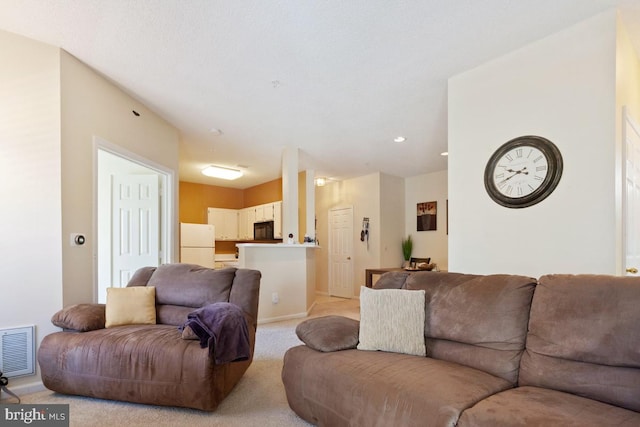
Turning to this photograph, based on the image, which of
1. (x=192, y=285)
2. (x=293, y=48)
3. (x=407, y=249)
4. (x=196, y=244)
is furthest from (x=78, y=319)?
(x=407, y=249)

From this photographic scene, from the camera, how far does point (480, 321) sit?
1.86 metres

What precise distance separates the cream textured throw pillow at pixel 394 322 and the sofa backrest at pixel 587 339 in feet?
1.86

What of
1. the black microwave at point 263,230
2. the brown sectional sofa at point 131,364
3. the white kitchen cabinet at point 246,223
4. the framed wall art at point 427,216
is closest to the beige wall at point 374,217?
the framed wall art at point 427,216

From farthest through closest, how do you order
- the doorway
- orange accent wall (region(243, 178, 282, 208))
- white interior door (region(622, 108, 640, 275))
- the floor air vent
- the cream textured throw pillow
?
1. orange accent wall (region(243, 178, 282, 208))
2. the doorway
3. the floor air vent
4. white interior door (region(622, 108, 640, 275))
5. the cream textured throw pillow

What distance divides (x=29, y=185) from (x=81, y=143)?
52cm

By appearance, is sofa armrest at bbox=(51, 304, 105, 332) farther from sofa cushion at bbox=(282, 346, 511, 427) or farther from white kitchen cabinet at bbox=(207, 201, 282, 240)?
white kitchen cabinet at bbox=(207, 201, 282, 240)

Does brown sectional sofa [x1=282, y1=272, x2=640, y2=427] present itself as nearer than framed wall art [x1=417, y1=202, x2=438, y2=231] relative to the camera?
Yes

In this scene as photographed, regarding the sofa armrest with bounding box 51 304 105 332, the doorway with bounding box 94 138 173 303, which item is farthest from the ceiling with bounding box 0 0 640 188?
the sofa armrest with bounding box 51 304 105 332

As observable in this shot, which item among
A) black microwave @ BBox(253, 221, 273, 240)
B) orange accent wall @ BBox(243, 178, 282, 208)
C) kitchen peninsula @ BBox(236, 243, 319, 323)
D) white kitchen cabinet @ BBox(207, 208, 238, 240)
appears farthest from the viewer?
white kitchen cabinet @ BBox(207, 208, 238, 240)

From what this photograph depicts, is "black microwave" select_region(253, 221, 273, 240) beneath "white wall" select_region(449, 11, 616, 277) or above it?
beneath

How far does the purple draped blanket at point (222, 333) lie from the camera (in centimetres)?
215

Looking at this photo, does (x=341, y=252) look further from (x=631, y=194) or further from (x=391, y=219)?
(x=631, y=194)

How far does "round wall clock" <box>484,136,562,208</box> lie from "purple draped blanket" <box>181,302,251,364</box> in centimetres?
217

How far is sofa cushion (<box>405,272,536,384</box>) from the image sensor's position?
1756 millimetres
